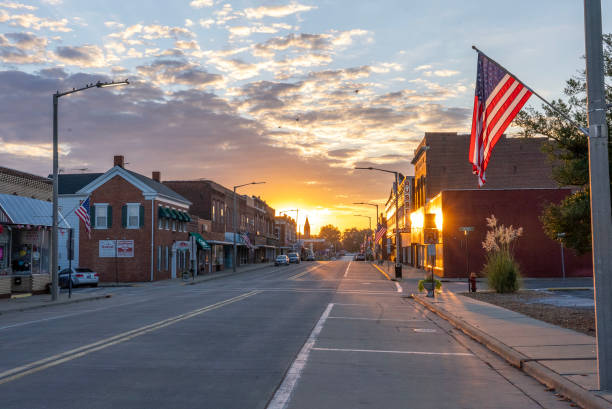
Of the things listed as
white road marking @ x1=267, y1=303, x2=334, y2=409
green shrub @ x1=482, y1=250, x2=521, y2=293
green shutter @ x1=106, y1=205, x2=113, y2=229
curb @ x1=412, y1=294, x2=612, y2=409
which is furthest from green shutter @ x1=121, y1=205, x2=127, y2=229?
curb @ x1=412, y1=294, x2=612, y2=409

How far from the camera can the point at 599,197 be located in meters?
7.87

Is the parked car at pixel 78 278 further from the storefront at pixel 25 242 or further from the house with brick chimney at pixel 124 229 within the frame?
the storefront at pixel 25 242

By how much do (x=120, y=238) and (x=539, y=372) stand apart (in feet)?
137

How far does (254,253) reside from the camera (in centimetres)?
9731

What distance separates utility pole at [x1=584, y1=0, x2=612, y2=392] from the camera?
302 inches

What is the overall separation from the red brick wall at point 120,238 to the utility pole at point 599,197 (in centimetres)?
4151

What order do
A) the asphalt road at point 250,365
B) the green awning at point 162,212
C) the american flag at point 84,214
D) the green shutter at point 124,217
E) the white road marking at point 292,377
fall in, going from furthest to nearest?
the green awning at point 162,212
the green shutter at point 124,217
the american flag at point 84,214
the asphalt road at point 250,365
the white road marking at point 292,377

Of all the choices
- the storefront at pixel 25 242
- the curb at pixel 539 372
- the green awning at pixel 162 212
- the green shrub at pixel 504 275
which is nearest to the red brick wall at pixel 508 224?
the green shrub at pixel 504 275

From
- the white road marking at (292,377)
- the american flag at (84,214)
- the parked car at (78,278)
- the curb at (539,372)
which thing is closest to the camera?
the curb at (539,372)

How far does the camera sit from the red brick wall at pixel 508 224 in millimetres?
43781

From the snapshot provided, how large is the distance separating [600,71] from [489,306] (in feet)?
46.0

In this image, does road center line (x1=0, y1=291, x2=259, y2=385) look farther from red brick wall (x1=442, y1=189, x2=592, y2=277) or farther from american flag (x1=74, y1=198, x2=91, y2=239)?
red brick wall (x1=442, y1=189, x2=592, y2=277)

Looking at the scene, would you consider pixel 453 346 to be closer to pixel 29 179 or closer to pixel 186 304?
pixel 186 304

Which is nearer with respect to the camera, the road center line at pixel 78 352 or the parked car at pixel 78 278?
the road center line at pixel 78 352
